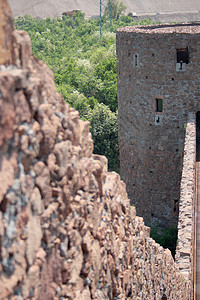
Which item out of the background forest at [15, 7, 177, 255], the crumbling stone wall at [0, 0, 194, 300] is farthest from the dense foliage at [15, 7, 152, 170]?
the crumbling stone wall at [0, 0, 194, 300]

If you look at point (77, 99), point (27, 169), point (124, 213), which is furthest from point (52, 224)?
point (77, 99)

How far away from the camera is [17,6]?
81.6 metres

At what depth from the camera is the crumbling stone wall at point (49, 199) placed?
284cm

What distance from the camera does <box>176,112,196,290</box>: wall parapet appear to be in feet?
28.1

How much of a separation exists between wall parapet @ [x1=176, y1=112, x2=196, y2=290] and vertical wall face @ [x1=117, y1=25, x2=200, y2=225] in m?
1.21

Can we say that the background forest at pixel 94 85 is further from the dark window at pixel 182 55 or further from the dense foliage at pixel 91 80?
the dark window at pixel 182 55

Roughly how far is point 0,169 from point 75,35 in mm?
55998

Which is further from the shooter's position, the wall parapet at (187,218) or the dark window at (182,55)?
the dark window at (182,55)

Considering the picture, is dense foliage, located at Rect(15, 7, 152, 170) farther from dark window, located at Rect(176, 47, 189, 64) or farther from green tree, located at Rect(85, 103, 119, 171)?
dark window, located at Rect(176, 47, 189, 64)

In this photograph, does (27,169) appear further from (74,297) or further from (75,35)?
(75,35)

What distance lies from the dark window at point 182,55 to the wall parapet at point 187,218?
2.00m

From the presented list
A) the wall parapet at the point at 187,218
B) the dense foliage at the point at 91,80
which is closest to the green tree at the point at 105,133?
the dense foliage at the point at 91,80

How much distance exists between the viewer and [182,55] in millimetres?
13883

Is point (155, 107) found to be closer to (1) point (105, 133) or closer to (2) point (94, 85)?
(1) point (105, 133)
